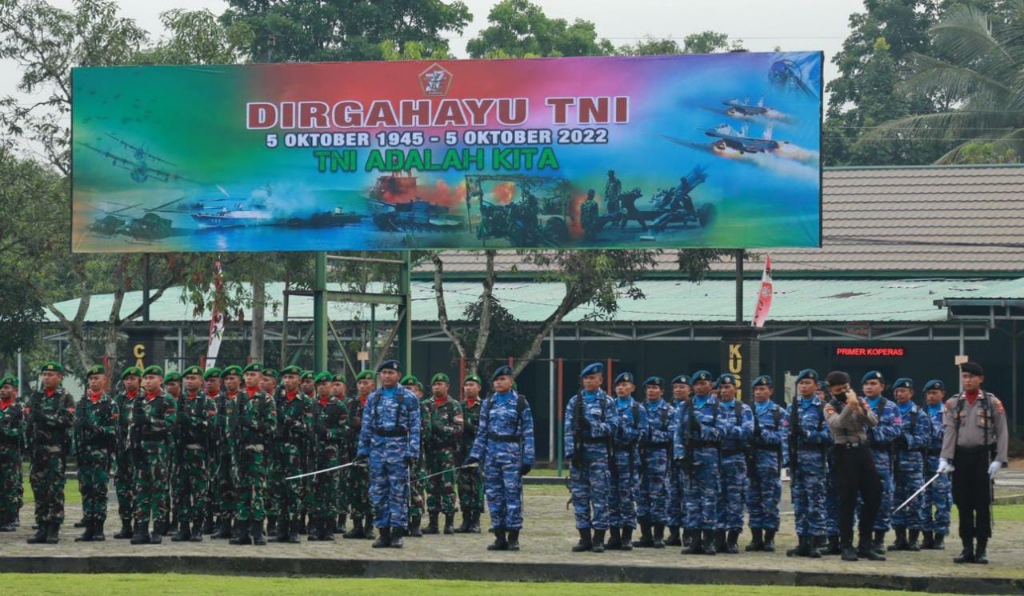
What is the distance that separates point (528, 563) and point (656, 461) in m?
2.87

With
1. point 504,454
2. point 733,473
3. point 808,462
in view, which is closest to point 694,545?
point 733,473

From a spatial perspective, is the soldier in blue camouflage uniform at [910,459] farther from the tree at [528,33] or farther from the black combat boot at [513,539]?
the tree at [528,33]

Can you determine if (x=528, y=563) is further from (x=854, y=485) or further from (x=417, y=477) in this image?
(x=417, y=477)

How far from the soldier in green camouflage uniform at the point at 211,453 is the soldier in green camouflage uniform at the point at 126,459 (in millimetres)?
715

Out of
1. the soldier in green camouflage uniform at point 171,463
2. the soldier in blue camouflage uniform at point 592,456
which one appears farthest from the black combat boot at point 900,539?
the soldier in green camouflage uniform at point 171,463

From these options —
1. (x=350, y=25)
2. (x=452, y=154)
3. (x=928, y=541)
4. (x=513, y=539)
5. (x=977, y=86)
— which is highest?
(x=350, y=25)

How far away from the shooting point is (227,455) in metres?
18.0

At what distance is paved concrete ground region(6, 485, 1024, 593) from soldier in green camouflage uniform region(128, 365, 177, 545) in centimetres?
33

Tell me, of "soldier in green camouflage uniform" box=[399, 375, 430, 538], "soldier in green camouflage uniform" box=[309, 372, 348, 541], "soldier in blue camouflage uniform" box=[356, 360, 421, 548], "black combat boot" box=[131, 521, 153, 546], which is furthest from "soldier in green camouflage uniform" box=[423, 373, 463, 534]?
"black combat boot" box=[131, 521, 153, 546]

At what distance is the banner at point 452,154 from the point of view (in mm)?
25062

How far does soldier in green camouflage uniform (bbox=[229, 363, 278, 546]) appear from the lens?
1767 cm

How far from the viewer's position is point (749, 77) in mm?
25016

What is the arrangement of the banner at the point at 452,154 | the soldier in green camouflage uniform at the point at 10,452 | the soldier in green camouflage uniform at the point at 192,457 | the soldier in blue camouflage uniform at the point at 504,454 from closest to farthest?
the soldier in blue camouflage uniform at the point at 504,454
the soldier in green camouflage uniform at the point at 192,457
the soldier in green camouflage uniform at the point at 10,452
the banner at the point at 452,154

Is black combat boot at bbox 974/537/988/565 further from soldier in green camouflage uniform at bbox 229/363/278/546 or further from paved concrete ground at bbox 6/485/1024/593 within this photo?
soldier in green camouflage uniform at bbox 229/363/278/546
